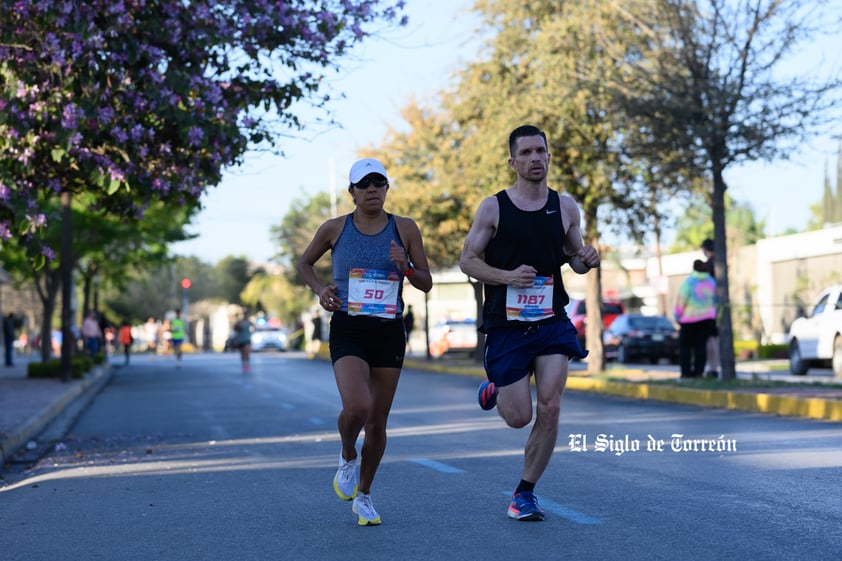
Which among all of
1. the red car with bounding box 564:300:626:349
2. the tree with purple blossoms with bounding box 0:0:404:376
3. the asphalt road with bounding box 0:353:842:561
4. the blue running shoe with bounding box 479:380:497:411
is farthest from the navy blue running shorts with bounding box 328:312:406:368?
the red car with bounding box 564:300:626:349

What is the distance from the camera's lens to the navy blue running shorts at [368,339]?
25.4 feet

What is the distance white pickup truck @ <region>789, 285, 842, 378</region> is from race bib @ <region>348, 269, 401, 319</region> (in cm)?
1808

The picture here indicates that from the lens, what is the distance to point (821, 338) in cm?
2539

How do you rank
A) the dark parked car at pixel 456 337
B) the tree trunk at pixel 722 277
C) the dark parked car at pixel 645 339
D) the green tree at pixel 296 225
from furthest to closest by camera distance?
→ the green tree at pixel 296 225 → the dark parked car at pixel 456 337 → the dark parked car at pixel 645 339 → the tree trunk at pixel 722 277

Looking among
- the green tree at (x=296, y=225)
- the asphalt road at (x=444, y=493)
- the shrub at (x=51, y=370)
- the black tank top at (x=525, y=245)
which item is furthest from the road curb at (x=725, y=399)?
the green tree at (x=296, y=225)

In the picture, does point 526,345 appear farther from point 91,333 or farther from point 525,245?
point 91,333

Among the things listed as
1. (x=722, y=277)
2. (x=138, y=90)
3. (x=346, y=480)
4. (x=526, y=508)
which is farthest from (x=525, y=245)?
(x=722, y=277)

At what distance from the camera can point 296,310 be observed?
340ft

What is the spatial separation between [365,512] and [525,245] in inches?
67.5

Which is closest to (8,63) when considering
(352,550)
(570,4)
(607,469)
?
(607,469)

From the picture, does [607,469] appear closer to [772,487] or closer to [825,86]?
[772,487]

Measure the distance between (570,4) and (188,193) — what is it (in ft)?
39.7

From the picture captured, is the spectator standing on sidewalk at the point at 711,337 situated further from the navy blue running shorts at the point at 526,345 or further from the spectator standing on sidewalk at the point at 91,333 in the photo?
the spectator standing on sidewalk at the point at 91,333

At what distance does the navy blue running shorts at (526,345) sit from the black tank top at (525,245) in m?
0.05
